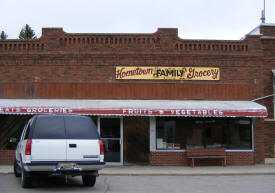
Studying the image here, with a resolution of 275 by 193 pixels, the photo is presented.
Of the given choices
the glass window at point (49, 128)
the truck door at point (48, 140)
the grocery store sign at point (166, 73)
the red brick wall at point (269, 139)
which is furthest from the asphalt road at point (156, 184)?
the grocery store sign at point (166, 73)

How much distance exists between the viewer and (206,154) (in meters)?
17.5

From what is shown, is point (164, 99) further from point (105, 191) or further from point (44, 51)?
point (105, 191)

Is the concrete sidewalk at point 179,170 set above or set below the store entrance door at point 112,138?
below

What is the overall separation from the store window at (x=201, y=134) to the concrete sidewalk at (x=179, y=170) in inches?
44.2

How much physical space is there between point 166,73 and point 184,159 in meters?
3.78

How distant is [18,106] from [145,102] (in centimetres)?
516

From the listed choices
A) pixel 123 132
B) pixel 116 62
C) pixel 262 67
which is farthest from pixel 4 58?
pixel 262 67

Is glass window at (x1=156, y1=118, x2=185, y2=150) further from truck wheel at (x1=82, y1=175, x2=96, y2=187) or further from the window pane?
truck wheel at (x1=82, y1=175, x2=96, y2=187)

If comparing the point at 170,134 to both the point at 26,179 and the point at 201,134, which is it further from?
the point at 26,179

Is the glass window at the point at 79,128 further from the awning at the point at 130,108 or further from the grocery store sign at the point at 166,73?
the grocery store sign at the point at 166,73

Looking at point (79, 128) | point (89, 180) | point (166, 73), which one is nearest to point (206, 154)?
point (166, 73)

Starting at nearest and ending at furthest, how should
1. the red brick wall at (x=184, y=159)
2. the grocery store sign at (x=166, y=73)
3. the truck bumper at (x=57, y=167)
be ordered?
1. the truck bumper at (x=57, y=167)
2. the red brick wall at (x=184, y=159)
3. the grocery store sign at (x=166, y=73)

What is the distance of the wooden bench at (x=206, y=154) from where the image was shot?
57.1ft

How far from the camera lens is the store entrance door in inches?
701
